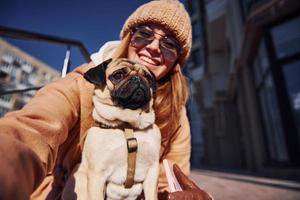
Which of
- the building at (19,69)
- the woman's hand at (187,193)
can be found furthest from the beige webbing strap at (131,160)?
the building at (19,69)

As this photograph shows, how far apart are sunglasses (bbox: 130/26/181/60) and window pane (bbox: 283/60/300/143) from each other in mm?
5211

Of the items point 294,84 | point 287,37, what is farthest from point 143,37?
point 287,37

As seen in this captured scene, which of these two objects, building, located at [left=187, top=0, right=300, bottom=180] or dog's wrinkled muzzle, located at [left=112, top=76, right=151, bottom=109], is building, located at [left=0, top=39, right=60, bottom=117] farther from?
dog's wrinkled muzzle, located at [left=112, top=76, right=151, bottom=109]

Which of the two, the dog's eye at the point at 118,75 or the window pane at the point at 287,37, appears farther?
the window pane at the point at 287,37

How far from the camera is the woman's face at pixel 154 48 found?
78.0 inches

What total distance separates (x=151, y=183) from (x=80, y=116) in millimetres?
695

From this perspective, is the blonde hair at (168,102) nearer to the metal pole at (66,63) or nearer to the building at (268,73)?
the metal pole at (66,63)

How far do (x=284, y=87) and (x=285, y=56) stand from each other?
2.86 ft

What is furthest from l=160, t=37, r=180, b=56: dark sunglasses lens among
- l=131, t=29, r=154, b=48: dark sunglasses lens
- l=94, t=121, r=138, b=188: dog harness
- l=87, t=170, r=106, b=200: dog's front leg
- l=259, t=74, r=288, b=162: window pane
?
l=259, t=74, r=288, b=162: window pane

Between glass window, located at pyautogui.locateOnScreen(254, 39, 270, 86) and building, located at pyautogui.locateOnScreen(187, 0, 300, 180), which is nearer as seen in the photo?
building, located at pyautogui.locateOnScreen(187, 0, 300, 180)

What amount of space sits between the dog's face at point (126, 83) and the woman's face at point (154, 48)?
188 millimetres

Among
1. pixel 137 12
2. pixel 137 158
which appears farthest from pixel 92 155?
pixel 137 12

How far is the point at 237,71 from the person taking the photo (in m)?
9.92

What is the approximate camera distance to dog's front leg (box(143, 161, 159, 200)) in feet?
5.25
